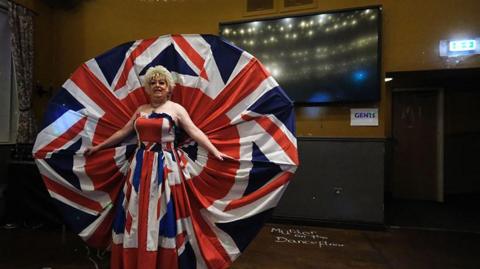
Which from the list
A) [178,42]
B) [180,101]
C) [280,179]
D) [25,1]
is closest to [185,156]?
[180,101]

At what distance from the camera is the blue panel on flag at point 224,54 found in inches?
69.7

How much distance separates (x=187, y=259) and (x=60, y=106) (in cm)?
137

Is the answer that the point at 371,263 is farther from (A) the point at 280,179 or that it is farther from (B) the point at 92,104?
(B) the point at 92,104

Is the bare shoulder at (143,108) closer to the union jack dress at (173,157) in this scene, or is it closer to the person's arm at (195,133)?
the union jack dress at (173,157)

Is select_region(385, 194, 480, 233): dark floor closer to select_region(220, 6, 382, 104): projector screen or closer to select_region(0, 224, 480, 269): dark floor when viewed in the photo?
select_region(0, 224, 480, 269): dark floor

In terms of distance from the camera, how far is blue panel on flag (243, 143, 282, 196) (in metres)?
1.64

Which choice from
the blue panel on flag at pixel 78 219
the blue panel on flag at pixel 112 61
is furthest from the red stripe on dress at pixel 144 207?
the blue panel on flag at pixel 112 61

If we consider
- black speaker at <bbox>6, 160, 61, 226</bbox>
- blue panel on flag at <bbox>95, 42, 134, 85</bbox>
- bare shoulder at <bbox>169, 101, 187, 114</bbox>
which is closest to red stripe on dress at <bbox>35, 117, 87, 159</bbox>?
blue panel on flag at <bbox>95, 42, 134, 85</bbox>

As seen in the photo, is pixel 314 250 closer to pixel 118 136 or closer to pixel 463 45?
pixel 118 136

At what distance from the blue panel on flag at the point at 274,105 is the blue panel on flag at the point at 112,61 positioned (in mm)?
1006

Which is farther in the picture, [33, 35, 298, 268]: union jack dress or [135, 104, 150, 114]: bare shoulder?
[135, 104, 150, 114]: bare shoulder

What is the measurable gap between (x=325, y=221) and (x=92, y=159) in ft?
8.21

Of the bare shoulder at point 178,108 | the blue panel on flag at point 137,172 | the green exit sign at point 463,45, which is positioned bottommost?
the blue panel on flag at point 137,172

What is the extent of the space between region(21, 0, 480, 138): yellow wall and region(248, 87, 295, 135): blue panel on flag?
1.73m
